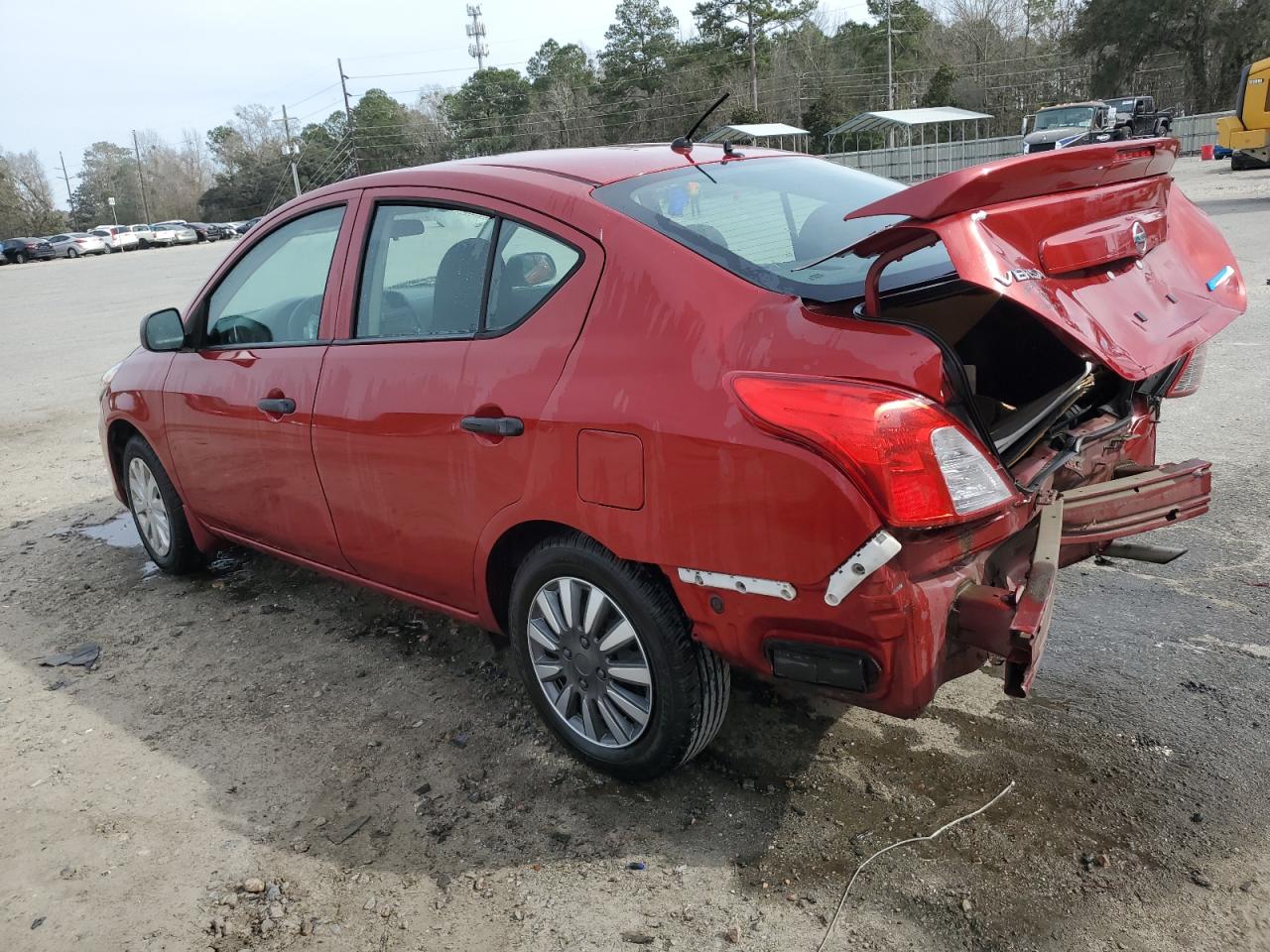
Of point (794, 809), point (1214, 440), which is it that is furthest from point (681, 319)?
point (1214, 440)

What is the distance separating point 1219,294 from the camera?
2.93 m

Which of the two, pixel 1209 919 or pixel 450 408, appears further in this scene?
pixel 450 408

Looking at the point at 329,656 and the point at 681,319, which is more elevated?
the point at 681,319

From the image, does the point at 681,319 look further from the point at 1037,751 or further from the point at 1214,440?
the point at 1214,440

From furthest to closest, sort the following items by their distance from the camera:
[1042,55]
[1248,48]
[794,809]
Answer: [1042,55]
[1248,48]
[794,809]

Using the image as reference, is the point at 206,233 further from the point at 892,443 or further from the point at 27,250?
the point at 892,443

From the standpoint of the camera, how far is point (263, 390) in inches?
151

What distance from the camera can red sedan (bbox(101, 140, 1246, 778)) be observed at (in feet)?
7.42

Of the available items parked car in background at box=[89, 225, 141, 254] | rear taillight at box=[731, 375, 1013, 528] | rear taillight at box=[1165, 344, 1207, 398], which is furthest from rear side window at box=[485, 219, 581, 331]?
parked car in background at box=[89, 225, 141, 254]

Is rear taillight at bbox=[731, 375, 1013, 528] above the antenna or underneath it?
underneath

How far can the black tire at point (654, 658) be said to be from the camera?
104 inches

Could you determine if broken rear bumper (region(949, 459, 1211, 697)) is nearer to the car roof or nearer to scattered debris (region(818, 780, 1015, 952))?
scattered debris (region(818, 780, 1015, 952))

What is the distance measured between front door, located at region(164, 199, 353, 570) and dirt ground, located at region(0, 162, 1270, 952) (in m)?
0.56

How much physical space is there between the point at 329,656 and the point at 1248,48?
60.7 m
